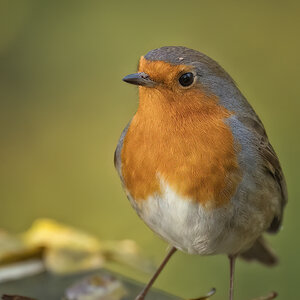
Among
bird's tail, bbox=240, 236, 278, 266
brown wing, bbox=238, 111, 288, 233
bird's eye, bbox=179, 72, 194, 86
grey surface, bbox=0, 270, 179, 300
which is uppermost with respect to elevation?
bird's eye, bbox=179, 72, 194, 86

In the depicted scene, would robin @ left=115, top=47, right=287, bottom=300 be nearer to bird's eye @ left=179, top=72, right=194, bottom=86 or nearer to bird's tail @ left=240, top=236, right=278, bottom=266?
bird's eye @ left=179, top=72, right=194, bottom=86

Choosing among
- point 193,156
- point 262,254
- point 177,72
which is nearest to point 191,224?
point 193,156

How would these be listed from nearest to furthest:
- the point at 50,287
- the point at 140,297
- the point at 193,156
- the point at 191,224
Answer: the point at 193,156
the point at 191,224
the point at 140,297
the point at 50,287

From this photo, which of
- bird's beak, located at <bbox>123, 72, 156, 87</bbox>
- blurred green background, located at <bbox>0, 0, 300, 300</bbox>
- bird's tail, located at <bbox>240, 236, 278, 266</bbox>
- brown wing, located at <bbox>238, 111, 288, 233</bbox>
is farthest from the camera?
blurred green background, located at <bbox>0, 0, 300, 300</bbox>

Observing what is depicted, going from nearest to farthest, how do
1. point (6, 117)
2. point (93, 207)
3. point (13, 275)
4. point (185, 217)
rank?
point (185, 217), point (13, 275), point (93, 207), point (6, 117)

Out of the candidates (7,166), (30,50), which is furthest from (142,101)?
(30,50)

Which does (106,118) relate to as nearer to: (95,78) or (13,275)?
(95,78)

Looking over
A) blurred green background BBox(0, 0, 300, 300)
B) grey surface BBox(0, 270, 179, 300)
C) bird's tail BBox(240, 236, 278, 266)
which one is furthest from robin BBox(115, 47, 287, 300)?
blurred green background BBox(0, 0, 300, 300)

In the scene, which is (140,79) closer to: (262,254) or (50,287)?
(50,287)
